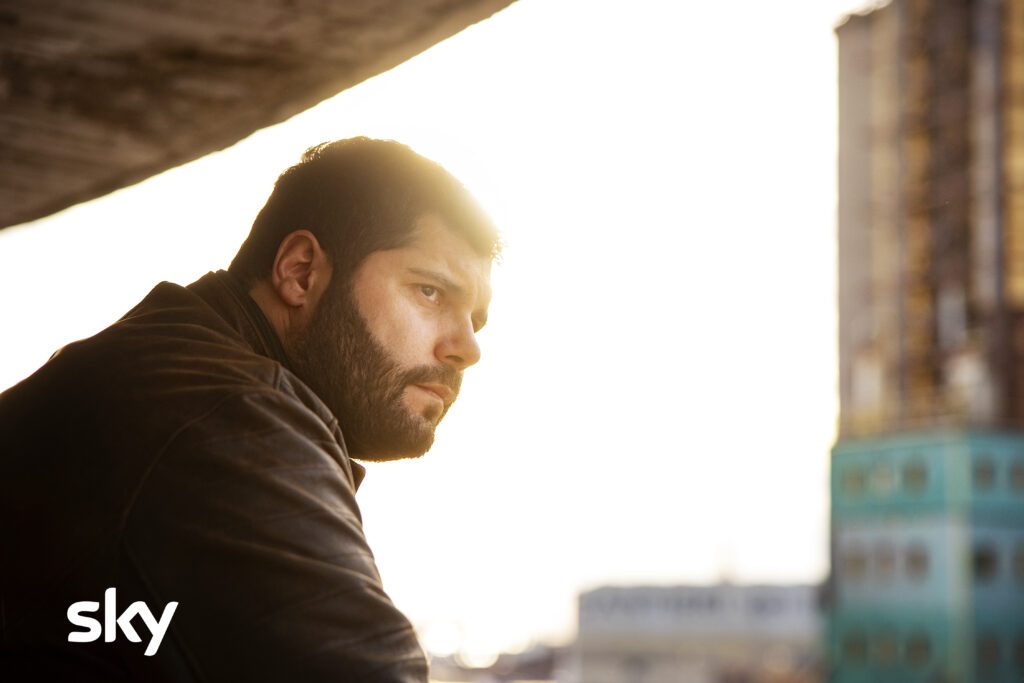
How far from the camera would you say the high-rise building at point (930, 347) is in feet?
142

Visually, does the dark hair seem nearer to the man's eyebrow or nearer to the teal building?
the man's eyebrow

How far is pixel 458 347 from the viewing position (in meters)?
2.05

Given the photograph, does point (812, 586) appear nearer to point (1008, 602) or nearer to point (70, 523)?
point (1008, 602)

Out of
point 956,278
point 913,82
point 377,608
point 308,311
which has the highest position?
point 913,82

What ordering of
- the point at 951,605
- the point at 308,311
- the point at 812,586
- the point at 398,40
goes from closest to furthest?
the point at 308,311
the point at 398,40
the point at 951,605
the point at 812,586

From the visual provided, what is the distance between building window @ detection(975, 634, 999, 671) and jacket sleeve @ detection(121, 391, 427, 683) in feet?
155

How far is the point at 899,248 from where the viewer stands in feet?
154

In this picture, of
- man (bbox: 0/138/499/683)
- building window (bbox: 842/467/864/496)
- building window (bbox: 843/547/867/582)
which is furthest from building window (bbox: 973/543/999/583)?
man (bbox: 0/138/499/683)

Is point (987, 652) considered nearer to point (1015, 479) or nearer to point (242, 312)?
point (1015, 479)

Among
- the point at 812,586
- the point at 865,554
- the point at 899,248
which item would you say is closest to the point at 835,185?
the point at 899,248

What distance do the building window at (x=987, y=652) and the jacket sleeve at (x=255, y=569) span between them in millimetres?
47256

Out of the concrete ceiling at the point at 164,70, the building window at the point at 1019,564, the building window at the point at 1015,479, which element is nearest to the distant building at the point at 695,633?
the building window at the point at 1019,564

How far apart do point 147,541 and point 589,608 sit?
84322mm

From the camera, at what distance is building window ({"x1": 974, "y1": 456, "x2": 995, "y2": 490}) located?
44.7 meters
